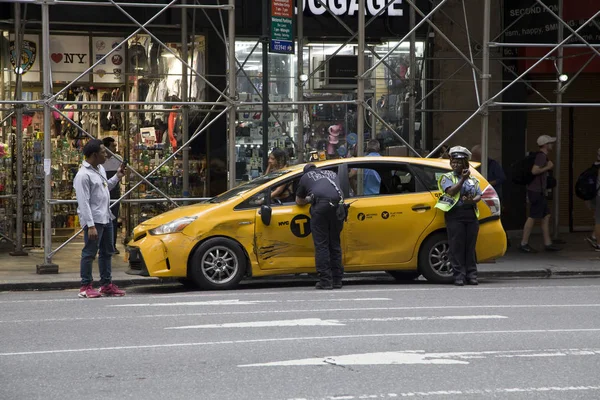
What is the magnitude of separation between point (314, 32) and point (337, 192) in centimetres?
735

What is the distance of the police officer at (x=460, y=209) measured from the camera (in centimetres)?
1302

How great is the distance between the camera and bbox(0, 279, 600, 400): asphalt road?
7055 mm

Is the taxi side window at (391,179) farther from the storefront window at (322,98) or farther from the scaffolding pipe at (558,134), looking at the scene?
the scaffolding pipe at (558,134)

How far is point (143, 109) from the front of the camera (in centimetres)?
1875

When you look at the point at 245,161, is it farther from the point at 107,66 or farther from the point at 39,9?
the point at 39,9

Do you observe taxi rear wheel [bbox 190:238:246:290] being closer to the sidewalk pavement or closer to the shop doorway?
the sidewalk pavement

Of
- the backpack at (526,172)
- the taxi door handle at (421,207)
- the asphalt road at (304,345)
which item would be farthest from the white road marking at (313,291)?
the backpack at (526,172)

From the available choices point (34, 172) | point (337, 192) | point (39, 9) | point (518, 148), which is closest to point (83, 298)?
point (337, 192)

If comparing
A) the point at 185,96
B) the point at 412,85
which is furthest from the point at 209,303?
the point at 412,85

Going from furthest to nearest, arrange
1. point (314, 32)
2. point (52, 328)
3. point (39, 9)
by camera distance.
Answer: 1. point (314, 32)
2. point (39, 9)
3. point (52, 328)

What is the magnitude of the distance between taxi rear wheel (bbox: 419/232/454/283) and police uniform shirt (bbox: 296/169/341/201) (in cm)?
143

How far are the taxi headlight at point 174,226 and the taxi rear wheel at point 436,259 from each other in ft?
9.55

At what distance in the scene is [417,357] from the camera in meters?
8.09

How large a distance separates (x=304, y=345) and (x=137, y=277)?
19.3 ft
